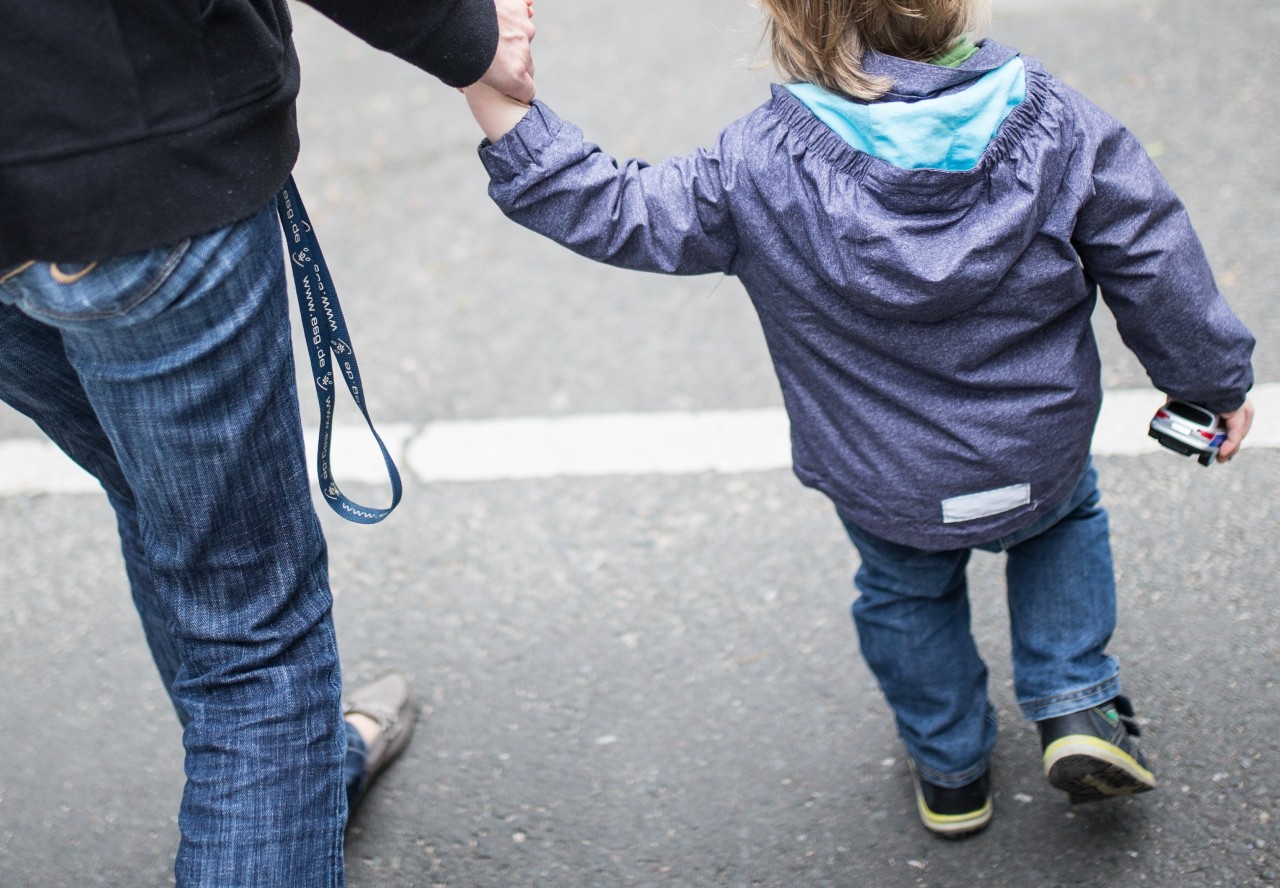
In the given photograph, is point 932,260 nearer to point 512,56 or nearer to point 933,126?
point 933,126

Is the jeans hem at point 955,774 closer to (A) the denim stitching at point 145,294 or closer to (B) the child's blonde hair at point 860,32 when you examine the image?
(B) the child's blonde hair at point 860,32

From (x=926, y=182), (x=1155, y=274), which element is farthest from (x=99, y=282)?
(x=1155, y=274)

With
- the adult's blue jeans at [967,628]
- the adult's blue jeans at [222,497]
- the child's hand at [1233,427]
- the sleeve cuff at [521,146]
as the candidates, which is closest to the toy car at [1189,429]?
the child's hand at [1233,427]

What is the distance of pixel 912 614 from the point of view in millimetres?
2023

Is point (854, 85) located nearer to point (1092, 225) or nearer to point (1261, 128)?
point (1092, 225)

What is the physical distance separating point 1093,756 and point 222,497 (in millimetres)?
1286

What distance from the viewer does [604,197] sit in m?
1.72

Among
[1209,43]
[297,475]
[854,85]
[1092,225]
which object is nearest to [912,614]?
[1092,225]

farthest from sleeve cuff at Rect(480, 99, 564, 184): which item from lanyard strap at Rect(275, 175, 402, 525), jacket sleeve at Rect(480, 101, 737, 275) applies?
lanyard strap at Rect(275, 175, 402, 525)

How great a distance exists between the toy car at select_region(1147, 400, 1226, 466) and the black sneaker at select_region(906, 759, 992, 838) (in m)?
0.62

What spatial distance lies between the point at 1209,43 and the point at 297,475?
13.3 feet

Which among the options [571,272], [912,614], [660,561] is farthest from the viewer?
[571,272]

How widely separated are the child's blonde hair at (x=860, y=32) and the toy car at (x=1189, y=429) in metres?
0.67

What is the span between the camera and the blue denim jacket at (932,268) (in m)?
1.60
